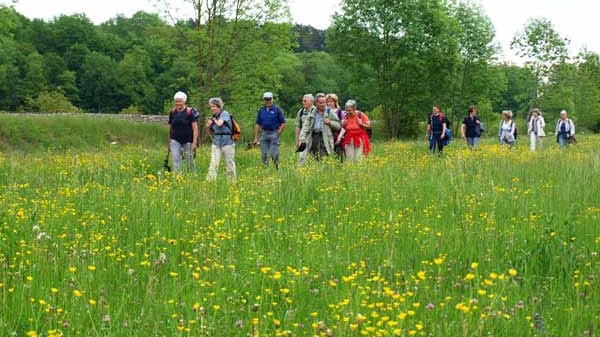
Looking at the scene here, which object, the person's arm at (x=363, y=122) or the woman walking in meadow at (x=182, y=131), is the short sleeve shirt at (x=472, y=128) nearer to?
the person's arm at (x=363, y=122)

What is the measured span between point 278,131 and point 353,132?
1.57 metres

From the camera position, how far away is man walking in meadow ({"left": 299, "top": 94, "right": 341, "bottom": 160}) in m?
13.5

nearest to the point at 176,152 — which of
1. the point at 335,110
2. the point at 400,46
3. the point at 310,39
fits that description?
the point at 335,110

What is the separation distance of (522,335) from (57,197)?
21.0 feet

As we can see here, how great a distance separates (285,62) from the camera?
5634 cm

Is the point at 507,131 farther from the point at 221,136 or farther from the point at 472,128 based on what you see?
the point at 221,136

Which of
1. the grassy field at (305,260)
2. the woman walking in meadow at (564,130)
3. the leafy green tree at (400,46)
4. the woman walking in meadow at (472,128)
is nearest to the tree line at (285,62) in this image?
the leafy green tree at (400,46)

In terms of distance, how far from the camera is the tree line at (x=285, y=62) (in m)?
30.8

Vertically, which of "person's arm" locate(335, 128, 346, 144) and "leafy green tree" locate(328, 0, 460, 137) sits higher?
"leafy green tree" locate(328, 0, 460, 137)

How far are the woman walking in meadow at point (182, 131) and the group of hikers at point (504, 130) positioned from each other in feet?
31.4

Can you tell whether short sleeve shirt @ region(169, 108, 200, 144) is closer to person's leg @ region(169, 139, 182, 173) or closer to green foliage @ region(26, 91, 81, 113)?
person's leg @ region(169, 139, 182, 173)

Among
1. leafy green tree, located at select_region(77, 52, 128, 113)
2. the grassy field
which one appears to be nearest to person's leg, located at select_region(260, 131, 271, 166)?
the grassy field

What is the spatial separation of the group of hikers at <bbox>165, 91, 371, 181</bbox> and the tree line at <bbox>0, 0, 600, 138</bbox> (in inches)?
675

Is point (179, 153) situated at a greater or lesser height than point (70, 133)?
greater
